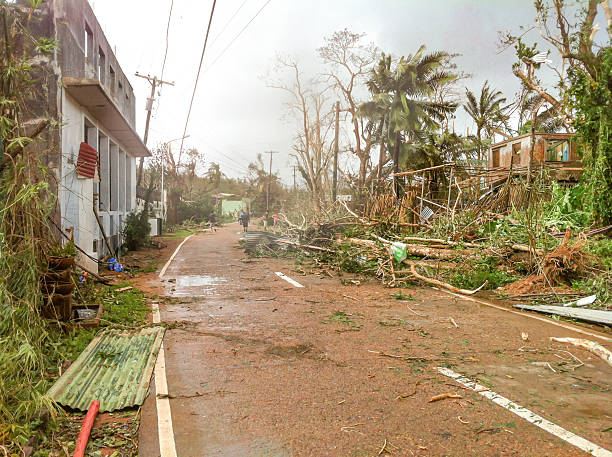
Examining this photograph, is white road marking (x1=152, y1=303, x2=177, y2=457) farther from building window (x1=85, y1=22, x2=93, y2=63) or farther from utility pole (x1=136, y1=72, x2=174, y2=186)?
utility pole (x1=136, y1=72, x2=174, y2=186)

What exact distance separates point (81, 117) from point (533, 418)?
1255 cm

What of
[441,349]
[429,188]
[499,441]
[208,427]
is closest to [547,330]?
[441,349]

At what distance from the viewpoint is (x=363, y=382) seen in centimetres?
487

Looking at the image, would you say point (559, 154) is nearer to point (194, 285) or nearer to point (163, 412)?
point (194, 285)

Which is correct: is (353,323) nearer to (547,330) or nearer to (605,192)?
(547,330)

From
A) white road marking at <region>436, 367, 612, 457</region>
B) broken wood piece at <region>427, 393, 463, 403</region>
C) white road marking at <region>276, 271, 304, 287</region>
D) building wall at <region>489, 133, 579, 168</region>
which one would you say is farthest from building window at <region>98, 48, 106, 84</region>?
building wall at <region>489, 133, 579, 168</region>

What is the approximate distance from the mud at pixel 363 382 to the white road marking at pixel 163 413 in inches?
2.2

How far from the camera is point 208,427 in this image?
12.6 feet

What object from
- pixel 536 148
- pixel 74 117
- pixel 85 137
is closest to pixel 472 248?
pixel 74 117

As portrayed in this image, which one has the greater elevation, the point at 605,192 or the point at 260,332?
the point at 605,192

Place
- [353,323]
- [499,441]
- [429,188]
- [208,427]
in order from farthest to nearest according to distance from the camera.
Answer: [429,188], [353,323], [208,427], [499,441]

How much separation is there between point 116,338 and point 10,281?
2.03 m

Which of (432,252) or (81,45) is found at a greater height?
(81,45)

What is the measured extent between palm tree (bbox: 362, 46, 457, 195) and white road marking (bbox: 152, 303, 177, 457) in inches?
1032
